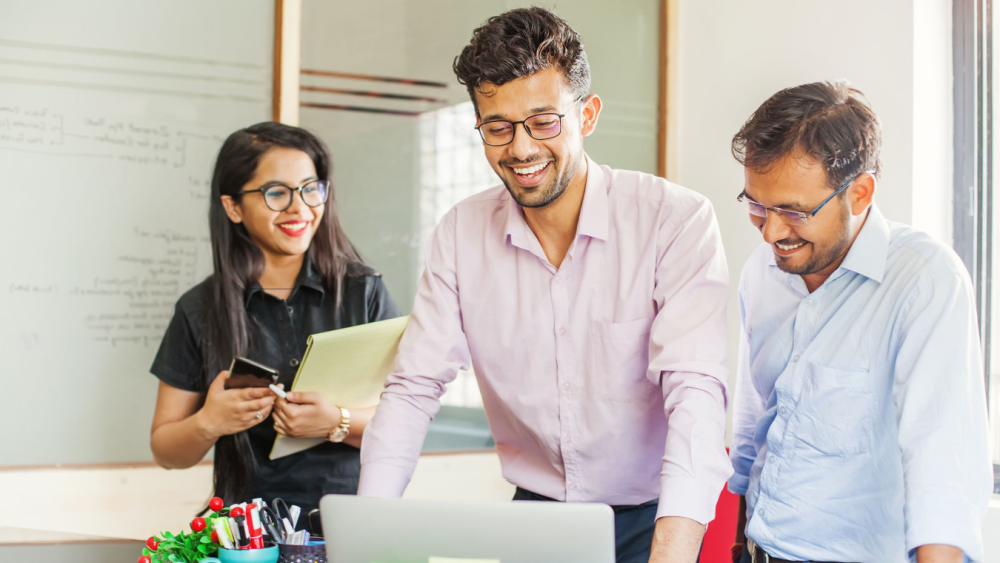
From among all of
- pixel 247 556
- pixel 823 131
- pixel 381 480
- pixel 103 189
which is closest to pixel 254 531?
pixel 247 556

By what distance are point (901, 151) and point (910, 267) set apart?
1271 mm

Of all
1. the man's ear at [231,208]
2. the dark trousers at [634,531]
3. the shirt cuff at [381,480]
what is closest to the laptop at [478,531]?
the shirt cuff at [381,480]

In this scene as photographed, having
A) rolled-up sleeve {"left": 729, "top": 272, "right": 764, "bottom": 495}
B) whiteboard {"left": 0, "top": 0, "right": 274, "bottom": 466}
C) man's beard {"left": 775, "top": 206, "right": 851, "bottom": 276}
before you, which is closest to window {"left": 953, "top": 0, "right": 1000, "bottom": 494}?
rolled-up sleeve {"left": 729, "top": 272, "right": 764, "bottom": 495}

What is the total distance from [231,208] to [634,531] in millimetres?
1227

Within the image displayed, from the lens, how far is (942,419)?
1142mm

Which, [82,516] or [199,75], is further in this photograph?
[199,75]

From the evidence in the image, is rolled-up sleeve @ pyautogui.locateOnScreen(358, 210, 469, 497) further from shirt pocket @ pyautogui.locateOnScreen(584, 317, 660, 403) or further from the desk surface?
the desk surface

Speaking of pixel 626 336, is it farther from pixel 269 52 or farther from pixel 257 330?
pixel 269 52

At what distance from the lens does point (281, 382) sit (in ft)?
6.15

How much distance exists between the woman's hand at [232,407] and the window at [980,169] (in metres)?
2.01

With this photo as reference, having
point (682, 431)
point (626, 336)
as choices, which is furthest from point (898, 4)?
point (682, 431)

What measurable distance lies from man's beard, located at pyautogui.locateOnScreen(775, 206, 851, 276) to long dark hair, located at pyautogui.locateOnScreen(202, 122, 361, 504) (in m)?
1.07

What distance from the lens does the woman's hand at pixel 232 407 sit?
1719 millimetres

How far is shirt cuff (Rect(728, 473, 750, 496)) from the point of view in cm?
157
